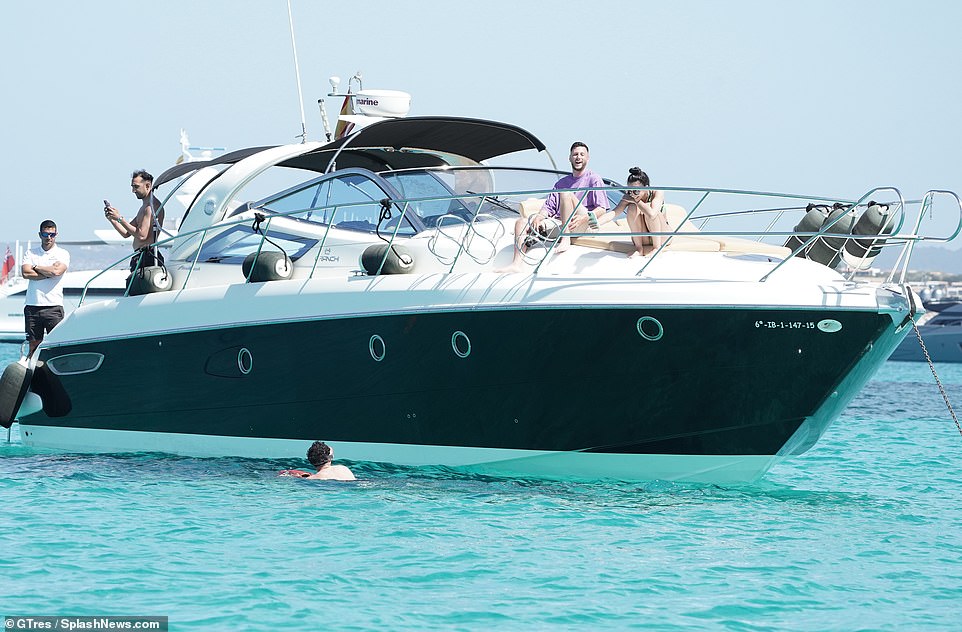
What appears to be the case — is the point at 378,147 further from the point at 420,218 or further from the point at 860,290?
the point at 860,290

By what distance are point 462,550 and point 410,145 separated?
4.86m

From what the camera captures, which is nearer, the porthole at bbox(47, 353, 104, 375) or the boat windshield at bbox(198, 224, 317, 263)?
the boat windshield at bbox(198, 224, 317, 263)

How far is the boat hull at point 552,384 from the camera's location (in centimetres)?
775

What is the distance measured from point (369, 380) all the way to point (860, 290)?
12.0 ft

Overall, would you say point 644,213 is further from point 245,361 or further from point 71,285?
point 71,285

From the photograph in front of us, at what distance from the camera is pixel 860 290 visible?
302 inches

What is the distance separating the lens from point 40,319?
36.6 ft

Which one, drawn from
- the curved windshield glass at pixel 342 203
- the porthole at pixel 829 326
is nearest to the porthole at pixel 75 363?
the curved windshield glass at pixel 342 203

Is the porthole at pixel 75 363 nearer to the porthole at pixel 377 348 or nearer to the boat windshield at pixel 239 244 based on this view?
the boat windshield at pixel 239 244

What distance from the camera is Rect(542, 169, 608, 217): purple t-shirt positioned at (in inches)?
346

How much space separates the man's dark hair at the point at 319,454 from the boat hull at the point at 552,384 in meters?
0.39

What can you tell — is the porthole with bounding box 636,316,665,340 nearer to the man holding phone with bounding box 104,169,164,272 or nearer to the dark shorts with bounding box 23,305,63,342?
the man holding phone with bounding box 104,169,164,272

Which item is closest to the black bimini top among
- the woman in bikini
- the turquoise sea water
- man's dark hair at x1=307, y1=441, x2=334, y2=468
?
the woman in bikini

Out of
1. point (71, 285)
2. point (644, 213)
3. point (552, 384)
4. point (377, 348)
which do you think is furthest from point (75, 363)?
point (71, 285)
